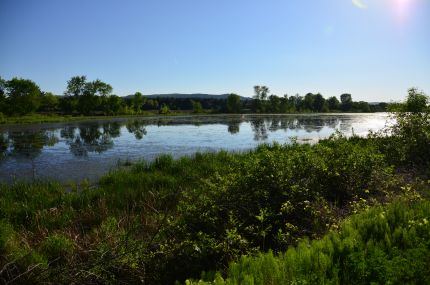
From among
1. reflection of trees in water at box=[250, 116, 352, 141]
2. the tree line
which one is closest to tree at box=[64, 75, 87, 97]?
the tree line

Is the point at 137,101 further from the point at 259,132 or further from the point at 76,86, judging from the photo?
the point at 259,132

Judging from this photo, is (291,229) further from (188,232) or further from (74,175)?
(74,175)

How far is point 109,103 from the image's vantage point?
93250 mm

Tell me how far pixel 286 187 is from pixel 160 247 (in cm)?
315

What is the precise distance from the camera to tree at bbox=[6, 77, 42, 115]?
6562cm

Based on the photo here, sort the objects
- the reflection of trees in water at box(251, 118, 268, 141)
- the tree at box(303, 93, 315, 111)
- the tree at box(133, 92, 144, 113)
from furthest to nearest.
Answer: the tree at box(303, 93, 315, 111) < the tree at box(133, 92, 144, 113) < the reflection of trees in water at box(251, 118, 268, 141)

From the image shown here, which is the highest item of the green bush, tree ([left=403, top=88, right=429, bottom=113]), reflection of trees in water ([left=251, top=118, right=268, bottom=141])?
tree ([left=403, top=88, right=429, bottom=113])

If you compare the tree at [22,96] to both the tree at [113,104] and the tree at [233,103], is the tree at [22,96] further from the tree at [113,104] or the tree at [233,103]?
the tree at [233,103]

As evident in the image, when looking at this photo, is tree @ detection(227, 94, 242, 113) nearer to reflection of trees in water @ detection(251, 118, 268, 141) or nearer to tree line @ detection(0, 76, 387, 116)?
tree line @ detection(0, 76, 387, 116)

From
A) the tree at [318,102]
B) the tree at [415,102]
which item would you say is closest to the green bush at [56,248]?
the tree at [415,102]

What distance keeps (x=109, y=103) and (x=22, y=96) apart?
90.5 ft

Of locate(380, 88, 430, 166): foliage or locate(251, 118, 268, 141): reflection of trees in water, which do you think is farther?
locate(251, 118, 268, 141): reflection of trees in water

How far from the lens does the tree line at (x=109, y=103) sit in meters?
68.2

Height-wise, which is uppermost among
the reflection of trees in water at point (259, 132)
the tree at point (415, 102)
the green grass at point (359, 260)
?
the tree at point (415, 102)
